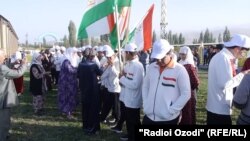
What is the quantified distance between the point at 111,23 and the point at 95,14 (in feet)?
1.20

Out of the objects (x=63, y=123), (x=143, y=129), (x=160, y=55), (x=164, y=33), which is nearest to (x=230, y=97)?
(x=160, y=55)

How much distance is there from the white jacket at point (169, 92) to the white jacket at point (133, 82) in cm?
145

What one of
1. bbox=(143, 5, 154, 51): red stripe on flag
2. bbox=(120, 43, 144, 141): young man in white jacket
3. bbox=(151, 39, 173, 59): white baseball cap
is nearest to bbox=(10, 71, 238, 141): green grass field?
bbox=(120, 43, 144, 141): young man in white jacket

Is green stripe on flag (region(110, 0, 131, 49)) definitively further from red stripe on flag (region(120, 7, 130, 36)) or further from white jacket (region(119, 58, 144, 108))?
white jacket (region(119, 58, 144, 108))

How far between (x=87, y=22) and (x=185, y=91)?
3.42 m

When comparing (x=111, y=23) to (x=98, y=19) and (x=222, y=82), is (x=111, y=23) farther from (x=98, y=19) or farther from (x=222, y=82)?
(x=222, y=82)

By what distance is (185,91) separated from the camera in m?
4.15

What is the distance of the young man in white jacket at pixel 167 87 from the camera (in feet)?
13.5

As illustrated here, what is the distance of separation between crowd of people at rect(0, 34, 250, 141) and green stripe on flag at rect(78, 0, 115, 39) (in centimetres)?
43

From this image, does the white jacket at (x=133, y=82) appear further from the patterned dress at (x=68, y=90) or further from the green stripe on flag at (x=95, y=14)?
the patterned dress at (x=68, y=90)

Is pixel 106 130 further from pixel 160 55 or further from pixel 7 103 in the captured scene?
pixel 160 55

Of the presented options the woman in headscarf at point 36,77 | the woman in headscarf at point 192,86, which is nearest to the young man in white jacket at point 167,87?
the woman in headscarf at point 192,86

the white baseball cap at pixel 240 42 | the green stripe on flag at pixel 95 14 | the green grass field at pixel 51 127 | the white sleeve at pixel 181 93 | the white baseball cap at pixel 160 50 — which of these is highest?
the green stripe on flag at pixel 95 14

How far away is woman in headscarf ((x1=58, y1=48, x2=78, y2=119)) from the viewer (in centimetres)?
872
